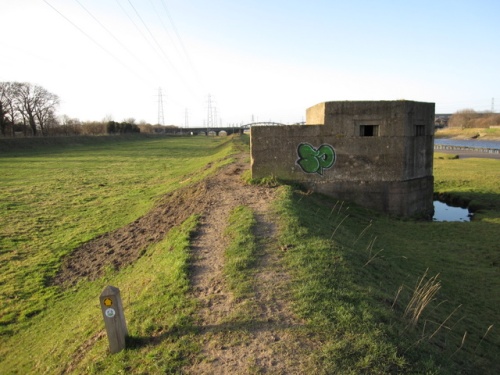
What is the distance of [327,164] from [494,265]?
6.98 m

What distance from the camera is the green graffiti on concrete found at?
15.3 meters

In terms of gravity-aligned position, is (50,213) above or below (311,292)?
below

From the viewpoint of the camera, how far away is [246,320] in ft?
18.2

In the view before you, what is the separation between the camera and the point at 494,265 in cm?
1031

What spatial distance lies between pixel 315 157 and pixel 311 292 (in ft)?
32.1

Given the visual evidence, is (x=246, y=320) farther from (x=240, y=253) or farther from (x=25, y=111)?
(x=25, y=111)

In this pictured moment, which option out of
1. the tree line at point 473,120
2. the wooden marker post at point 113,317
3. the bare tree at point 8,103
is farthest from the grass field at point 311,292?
the tree line at point 473,120

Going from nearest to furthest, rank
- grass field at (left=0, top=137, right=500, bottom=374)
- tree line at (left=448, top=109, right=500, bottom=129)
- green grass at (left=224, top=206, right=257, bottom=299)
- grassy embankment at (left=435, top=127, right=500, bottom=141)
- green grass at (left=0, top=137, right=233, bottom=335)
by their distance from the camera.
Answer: grass field at (left=0, top=137, right=500, bottom=374) < green grass at (left=224, top=206, right=257, bottom=299) < green grass at (left=0, top=137, right=233, bottom=335) < grassy embankment at (left=435, top=127, right=500, bottom=141) < tree line at (left=448, top=109, right=500, bottom=129)

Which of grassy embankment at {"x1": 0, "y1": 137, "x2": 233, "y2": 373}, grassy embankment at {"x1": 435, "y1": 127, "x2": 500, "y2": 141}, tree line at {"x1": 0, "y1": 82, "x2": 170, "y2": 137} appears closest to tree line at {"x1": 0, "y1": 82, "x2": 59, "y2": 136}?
tree line at {"x1": 0, "y1": 82, "x2": 170, "y2": 137}

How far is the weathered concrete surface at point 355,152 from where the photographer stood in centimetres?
1482

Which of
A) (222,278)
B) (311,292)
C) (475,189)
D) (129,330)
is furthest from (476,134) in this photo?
(129,330)

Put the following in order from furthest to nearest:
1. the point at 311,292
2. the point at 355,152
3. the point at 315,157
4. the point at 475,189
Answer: the point at 475,189
the point at 315,157
the point at 355,152
the point at 311,292

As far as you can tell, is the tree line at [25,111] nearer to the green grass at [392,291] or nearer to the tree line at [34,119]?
the tree line at [34,119]

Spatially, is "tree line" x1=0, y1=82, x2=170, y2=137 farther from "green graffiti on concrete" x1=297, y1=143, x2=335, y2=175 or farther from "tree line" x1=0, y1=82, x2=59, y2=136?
"green graffiti on concrete" x1=297, y1=143, x2=335, y2=175
